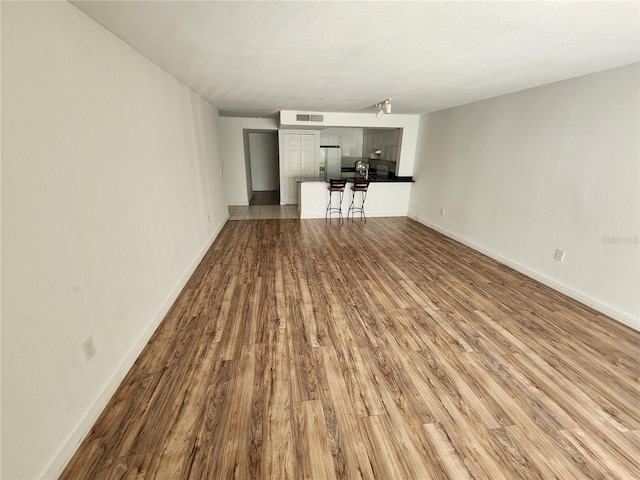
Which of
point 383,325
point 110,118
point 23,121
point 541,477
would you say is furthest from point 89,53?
point 541,477

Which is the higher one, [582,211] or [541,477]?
[582,211]

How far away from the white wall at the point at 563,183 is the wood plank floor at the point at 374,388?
35 cm

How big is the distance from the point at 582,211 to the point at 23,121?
4.23 metres

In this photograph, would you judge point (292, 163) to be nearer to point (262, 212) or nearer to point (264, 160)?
point (262, 212)

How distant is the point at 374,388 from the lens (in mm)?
1773

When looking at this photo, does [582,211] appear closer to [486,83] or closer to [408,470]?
[486,83]

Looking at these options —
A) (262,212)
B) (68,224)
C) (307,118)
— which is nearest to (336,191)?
(307,118)

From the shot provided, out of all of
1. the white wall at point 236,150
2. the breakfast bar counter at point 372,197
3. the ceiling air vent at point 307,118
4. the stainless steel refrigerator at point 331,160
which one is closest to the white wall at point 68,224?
the ceiling air vent at point 307,118

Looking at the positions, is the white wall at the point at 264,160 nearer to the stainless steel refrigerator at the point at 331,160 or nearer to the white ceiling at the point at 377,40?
the stainless steel refrigerator at the point at 331,160

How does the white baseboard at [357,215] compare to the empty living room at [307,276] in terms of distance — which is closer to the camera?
the empty living room at [307,276]

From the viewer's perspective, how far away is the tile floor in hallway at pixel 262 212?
6223mm

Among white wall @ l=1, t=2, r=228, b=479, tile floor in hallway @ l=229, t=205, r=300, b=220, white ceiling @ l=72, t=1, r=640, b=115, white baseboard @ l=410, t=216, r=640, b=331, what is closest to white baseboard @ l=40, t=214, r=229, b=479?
white wall @ l=1, t=2, r=228, b=479

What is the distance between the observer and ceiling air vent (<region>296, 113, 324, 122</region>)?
5564 mm

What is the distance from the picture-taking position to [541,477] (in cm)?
130
